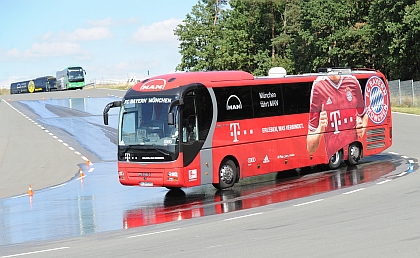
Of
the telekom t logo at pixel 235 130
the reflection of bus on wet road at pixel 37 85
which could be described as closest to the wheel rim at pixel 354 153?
the telekom t logo at pixel 235 130

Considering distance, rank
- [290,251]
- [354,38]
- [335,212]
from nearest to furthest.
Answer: [290,251] < [335,212] < [354,38]

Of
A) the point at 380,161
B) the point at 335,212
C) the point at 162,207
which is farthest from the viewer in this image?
the point at 380,161

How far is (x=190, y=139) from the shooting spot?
18312 millimetres

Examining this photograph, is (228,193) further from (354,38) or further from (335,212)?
(354,38)

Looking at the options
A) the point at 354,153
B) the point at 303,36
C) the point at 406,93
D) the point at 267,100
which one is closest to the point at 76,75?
the point at 303,36

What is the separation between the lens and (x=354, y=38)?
72000mm

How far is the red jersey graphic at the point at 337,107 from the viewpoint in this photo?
22.5 m

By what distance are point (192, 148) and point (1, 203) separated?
212 inches

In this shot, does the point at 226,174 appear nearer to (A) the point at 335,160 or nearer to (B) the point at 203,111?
(B) the point at 203,111

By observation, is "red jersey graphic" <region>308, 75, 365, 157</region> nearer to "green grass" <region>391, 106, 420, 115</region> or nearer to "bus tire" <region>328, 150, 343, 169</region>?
"bus tire" <region>328, 150, 343, 169</region>

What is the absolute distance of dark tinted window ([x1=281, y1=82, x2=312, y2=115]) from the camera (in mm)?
21438

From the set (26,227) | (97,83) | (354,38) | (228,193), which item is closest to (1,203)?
(26,227)

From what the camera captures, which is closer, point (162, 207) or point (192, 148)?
point (162, 207)

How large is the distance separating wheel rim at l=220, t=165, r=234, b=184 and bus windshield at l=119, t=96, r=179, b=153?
6.07 feet
